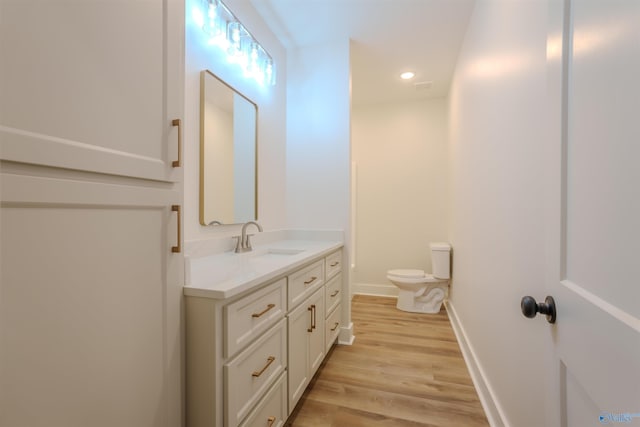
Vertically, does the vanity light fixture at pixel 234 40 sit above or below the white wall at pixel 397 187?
above

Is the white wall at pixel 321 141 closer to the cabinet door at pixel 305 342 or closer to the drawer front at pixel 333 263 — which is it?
the drawer front at pixel 333 263

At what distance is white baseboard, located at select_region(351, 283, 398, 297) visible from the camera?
3882mm

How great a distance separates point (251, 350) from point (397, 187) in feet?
10.4

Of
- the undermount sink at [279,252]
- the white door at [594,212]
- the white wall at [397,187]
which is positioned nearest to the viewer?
the white door at [594,212]

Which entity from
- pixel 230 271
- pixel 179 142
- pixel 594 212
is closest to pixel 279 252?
pixel 230 271

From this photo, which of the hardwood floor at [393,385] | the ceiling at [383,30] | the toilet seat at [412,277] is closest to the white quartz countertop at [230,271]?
the hardwood floor at [393,385]

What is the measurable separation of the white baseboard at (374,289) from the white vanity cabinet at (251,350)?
7.61 ft

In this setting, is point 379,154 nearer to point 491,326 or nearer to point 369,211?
point 369,211

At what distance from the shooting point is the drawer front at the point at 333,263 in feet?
6.94

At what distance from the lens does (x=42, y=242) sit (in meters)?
0.63

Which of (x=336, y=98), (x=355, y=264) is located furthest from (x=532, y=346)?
(x=355, y=264)

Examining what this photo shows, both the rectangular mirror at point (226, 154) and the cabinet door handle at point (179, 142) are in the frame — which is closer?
the cabinet door handle at point (179, 142)

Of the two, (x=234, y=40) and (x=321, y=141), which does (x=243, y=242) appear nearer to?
(x=321, y=141)

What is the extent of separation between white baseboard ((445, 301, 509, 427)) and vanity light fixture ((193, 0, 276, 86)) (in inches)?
100
